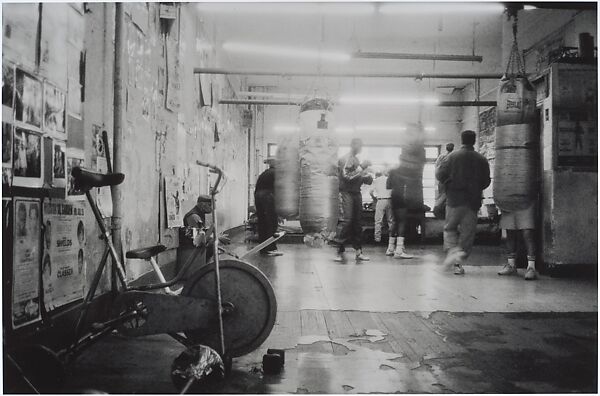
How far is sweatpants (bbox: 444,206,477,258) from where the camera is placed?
345cm

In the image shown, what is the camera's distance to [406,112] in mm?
13664

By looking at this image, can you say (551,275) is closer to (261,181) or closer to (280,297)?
(280,297)

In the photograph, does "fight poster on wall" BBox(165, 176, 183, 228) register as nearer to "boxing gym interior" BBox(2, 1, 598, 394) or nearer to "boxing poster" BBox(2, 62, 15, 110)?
"boxing gym interior" BBox(2, 1, 598, 394)

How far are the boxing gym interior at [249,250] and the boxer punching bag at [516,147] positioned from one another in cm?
1

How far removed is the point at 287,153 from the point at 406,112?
37.3 feet

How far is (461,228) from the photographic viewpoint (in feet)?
13.0

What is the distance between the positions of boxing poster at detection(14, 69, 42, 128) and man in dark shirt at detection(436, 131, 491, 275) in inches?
105

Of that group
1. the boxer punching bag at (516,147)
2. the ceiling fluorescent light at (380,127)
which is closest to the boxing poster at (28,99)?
the boxer punching bag at (516,147)

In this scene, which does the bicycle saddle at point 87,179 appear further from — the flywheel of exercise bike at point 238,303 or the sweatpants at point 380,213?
the sweatpants at point 380,213

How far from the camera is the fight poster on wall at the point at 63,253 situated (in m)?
2.54

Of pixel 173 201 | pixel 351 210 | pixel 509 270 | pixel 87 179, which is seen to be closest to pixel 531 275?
pixel 509 270

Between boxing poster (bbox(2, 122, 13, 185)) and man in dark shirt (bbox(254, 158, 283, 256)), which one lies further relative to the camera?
man in dark shirt (bbox(254, 158, 283, 256))

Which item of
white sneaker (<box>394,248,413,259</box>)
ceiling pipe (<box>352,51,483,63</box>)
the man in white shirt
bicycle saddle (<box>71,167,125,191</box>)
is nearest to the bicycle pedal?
bicycle saddle (<box>71,167,125,191</box>)

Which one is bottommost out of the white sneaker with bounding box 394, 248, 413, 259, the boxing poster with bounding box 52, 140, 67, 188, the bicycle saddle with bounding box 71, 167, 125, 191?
the white sneaker with bounding box 394, 248, 413, 259
